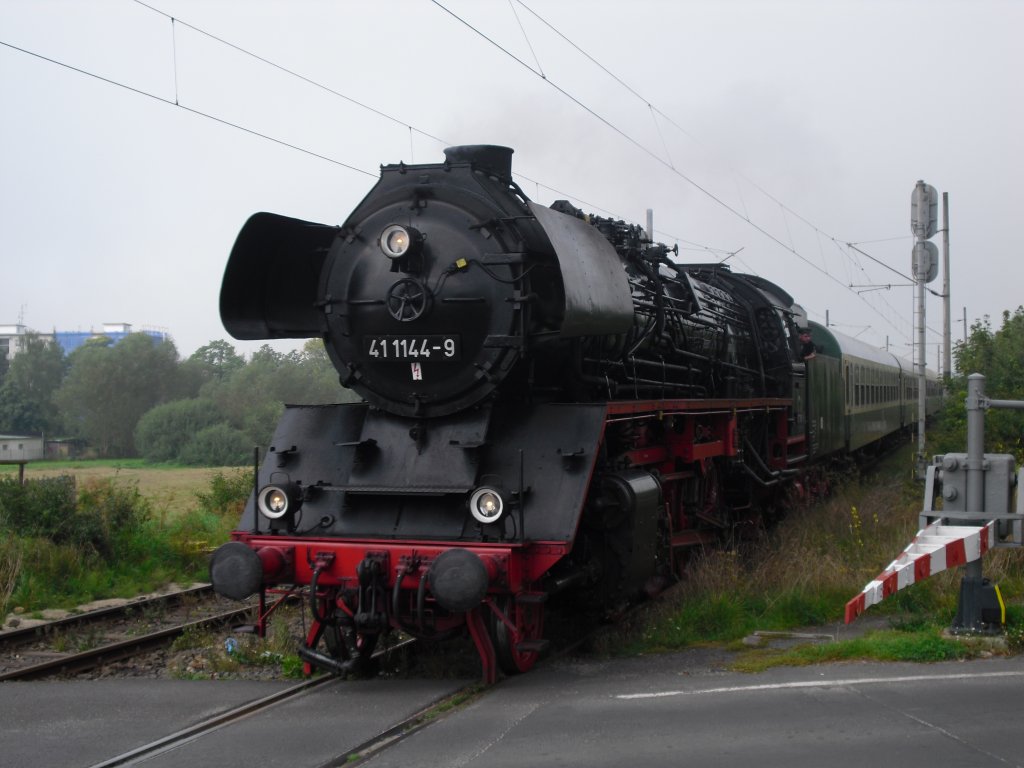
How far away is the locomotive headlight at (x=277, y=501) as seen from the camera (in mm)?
6977

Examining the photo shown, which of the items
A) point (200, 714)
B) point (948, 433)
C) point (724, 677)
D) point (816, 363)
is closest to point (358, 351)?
point (200, 714)

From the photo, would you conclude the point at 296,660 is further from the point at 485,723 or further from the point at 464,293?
the point at 464,293

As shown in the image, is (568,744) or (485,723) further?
(485,723)

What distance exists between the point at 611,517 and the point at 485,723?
2.03m

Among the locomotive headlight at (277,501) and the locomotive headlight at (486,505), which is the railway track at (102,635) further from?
the locomotive headlight at (486,505)

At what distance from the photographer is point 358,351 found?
7.41 metres

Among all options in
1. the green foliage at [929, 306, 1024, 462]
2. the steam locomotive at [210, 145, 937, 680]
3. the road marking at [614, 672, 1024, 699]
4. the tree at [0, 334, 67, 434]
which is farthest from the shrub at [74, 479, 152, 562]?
the tree at [0, 334, 67, 434]

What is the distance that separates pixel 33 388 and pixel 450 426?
41264 mm

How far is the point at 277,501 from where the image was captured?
277 inches

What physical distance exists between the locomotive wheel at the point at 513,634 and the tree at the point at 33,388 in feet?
118

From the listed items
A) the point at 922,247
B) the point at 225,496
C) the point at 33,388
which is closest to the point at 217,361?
the point at 33,388

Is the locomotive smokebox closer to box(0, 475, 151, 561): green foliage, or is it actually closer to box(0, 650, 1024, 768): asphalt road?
box(0, 650, 1024, 768): asphalt road

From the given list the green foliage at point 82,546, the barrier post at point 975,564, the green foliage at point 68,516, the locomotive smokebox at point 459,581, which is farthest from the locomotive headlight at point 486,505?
the green foliage at point 68,516

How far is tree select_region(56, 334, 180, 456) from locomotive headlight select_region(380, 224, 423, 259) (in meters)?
30.5
